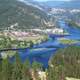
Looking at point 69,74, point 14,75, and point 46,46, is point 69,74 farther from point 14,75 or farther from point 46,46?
point 46,46

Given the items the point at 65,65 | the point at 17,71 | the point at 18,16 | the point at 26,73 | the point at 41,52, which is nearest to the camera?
the point at 17,71

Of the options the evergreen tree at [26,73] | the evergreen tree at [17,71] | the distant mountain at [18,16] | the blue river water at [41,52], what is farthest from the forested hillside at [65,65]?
the distant mountain at [18,16]

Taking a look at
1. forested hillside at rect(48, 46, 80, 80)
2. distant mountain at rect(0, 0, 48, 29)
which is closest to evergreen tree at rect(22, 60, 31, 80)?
forested hillside at rect(48, 46, 80, 80)

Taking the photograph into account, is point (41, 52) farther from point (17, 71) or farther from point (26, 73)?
point (17, 71)

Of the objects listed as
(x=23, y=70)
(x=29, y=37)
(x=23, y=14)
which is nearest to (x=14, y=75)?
(x=23, y=70)

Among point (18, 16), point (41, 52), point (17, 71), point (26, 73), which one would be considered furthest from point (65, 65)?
point (18, 16)

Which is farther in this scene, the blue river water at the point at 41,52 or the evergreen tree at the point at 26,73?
the blue river water at the point at 41,52

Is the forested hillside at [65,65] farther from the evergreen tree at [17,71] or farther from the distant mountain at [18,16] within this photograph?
the distant mountain at [18,16]

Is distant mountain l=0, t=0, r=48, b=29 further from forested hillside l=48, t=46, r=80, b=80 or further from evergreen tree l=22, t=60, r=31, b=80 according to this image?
evergreen tree l=22, t=60, r=31, b=80

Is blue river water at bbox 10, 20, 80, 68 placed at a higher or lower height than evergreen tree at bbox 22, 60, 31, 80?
lower
